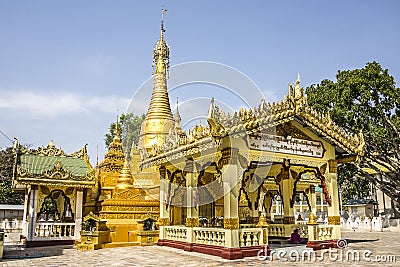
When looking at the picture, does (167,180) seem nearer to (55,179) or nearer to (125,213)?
(125,213)

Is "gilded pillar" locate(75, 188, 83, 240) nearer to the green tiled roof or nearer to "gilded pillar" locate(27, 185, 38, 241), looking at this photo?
the green tiled roof

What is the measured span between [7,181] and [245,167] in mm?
32735

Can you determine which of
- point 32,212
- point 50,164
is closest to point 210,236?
point 32,212

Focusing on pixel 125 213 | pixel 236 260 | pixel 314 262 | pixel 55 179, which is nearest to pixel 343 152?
pixel 314 262

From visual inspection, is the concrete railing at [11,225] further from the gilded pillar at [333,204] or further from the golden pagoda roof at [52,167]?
the gilded pillar at [333,204]

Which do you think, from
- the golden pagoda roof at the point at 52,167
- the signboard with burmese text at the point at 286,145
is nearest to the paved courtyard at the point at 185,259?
the signboard with burmese text at the point at 286,145

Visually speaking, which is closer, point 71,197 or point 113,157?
point 71,197

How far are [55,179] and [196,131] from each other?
8.05 m

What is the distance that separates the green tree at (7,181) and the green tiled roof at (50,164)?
18384 millimetres

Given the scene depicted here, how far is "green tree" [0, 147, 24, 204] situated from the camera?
3547 cm

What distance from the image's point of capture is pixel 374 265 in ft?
32.9

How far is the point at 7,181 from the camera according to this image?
3766 cm

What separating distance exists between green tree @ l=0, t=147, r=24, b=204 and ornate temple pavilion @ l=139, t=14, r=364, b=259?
944 inches

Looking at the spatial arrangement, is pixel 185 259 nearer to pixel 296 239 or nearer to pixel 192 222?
pixel 192 222
